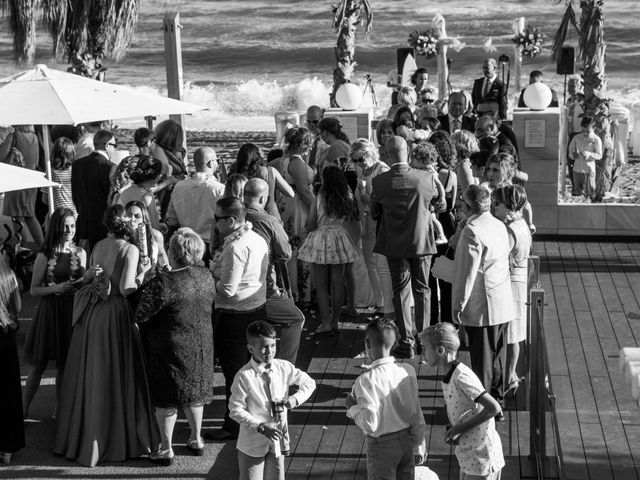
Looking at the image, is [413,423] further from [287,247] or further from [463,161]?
[463,161]

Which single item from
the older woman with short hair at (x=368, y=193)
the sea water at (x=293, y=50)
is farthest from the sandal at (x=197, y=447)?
the sea water at (x=293, y=50)

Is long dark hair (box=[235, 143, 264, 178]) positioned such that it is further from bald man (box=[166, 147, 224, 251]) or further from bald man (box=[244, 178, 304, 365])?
bald man (box=[244, 178, 304, 365])

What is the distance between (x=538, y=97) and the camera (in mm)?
13969

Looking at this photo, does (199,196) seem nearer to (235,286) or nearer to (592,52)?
(235,286)

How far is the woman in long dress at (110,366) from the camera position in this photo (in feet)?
25.1

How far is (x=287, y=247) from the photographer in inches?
335

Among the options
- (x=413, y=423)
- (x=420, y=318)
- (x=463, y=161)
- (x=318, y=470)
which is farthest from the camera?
(x=463, y=161)

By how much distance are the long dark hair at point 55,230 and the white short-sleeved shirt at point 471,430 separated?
316cm

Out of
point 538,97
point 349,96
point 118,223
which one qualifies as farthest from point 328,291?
point 538,97

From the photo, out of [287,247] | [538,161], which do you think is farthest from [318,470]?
[538,161]

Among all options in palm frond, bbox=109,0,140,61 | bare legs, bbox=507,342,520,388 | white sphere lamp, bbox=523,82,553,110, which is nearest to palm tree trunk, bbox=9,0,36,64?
palm frond, bbox=109,0,140,61

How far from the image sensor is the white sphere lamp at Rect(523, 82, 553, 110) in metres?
14.0

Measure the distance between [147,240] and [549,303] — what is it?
450 centimetres

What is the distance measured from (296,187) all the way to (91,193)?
186 cm
